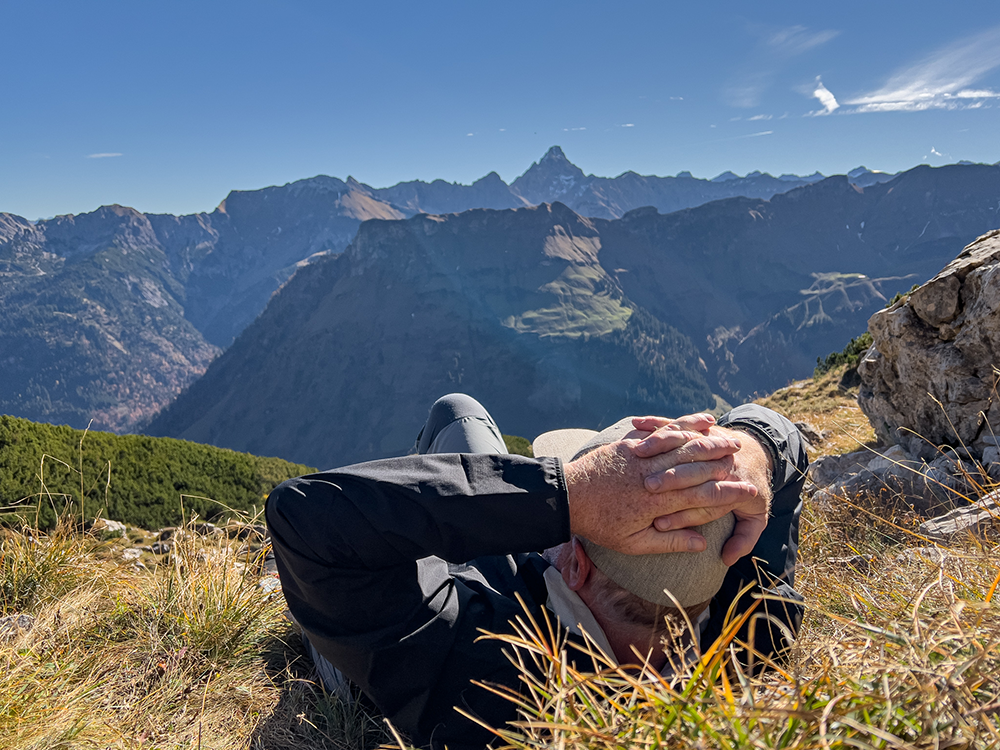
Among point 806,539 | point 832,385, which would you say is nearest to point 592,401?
point 832,385

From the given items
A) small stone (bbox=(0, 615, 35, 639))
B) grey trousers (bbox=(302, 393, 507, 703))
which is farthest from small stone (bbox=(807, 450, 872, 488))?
small stone (bbox=(0, 615, 35, 639))

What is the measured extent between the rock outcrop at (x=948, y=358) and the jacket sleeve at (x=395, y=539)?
4505mm

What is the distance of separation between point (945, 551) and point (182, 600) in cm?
346

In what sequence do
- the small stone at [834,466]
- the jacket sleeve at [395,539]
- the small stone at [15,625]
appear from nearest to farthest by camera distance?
the jacket sleeve at [395,539], the small stone at [15,625], the small stone at [834,466]

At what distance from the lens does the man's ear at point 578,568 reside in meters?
2.05

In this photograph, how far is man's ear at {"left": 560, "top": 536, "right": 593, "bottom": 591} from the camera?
2.05m

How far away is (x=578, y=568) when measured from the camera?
6.78 feet

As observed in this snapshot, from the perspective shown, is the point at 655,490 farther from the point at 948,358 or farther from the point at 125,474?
the point at 125,474

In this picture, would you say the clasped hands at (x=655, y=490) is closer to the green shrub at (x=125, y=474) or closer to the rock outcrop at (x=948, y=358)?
the rock outcrop at (x=948, y=358)

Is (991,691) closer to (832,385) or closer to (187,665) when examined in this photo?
(187,665)

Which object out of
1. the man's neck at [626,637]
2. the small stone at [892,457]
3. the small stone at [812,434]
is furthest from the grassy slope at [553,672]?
the small stone at [812,434]

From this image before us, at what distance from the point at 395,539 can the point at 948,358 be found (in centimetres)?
630

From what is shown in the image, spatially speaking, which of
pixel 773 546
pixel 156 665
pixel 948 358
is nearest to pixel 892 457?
pixel 948 358

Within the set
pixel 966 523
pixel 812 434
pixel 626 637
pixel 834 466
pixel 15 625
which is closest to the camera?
pixel 626 637
